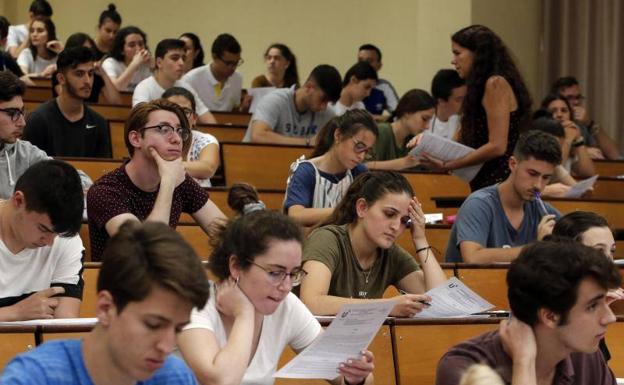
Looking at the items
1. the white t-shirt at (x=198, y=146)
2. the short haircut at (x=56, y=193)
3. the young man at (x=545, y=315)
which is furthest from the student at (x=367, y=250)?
the white t-shirt at (x=198, y=146)

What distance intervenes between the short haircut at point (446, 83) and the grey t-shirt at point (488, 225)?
278cm

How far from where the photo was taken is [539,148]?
488cm

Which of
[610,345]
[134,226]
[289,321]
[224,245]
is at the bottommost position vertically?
[610,345]

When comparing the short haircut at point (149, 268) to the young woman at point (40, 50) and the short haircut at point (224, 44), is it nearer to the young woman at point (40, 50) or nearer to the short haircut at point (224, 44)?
the short haircut at point (224, 44)

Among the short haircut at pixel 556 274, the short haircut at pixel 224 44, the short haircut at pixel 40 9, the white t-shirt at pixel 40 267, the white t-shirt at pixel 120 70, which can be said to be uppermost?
the short haircut at pixel 40 9

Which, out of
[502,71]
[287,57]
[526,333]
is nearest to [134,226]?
[526,333]

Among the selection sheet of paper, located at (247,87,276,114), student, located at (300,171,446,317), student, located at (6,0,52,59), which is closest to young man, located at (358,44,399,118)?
sheet of paper, located at (247,87,276,114)

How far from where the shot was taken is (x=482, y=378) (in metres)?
1.68

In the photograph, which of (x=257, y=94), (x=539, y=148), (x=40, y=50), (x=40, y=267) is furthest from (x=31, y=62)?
(x=40, y=267)

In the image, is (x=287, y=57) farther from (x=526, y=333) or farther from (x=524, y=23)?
(x=526, y=333)

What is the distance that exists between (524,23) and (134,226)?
27.7 ft

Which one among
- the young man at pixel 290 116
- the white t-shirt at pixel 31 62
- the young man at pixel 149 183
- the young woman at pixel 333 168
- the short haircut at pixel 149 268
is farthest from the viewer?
the white t-shirt at pixel 31 62

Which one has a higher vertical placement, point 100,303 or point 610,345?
point 100,303

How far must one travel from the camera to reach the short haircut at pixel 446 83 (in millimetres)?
7756
